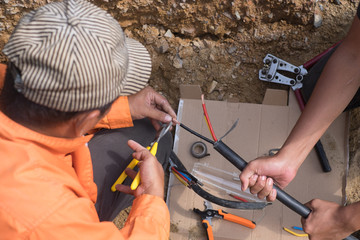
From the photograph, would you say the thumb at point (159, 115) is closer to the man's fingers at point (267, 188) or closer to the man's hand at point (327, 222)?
the man's fingers at point (267, 188)

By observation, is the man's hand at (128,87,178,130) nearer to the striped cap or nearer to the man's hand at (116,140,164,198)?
the man's hand at (116,140,164,198)

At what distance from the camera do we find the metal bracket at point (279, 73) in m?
1.80

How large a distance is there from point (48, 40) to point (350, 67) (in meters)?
1.13

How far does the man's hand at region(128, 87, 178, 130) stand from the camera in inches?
56.0

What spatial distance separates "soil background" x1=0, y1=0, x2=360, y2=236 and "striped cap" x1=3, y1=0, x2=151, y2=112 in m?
1.13

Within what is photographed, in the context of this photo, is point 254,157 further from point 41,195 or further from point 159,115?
point 41,195

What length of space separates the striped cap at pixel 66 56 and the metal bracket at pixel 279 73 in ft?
3.92

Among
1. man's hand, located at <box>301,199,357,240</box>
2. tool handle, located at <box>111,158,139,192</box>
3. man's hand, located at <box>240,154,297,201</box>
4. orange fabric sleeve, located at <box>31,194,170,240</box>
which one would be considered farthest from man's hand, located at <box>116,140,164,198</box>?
man's hand, located at <box>301,199,357,240</box>

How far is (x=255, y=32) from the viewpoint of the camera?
1.92 metres

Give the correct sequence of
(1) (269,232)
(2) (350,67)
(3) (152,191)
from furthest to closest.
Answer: (1) (269,232) < (2) (350,67) < (3) (152,191)

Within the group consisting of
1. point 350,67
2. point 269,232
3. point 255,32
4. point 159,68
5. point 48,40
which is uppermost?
point 48,40

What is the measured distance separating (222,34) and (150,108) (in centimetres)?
79

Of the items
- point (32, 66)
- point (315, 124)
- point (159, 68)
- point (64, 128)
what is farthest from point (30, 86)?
point (159, 68)

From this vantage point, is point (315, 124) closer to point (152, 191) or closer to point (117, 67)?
point (152, 191)
